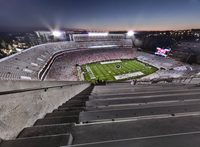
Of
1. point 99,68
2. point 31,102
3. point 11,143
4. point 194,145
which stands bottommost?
point 99,68

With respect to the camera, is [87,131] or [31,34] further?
[31,34]

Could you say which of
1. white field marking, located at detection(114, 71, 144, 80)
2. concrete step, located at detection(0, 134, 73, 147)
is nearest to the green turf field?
white field marking, located at detection(114, 71, 144, 80)

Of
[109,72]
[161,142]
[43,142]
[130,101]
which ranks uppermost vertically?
[161,142]

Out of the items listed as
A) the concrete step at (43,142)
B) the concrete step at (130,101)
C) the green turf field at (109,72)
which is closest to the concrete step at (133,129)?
the concrete step at (43,142)

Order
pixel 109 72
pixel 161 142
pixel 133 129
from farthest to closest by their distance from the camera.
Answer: pixel 109 72, pixel 133 129, pixel 161 142

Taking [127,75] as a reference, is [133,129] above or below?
above

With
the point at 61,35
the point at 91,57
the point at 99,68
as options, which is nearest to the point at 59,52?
the point at 91,57

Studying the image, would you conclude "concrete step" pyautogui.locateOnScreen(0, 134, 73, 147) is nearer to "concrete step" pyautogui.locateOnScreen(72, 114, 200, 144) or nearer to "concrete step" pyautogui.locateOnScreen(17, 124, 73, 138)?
"concrete step" pyautogui.locateOnScreen(72, 114, 200, 144)

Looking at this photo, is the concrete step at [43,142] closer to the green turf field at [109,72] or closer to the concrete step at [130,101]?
the concrete step at [130,101]

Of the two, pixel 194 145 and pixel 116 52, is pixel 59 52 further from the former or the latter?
pixel 194 145

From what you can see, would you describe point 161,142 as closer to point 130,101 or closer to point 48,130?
point 48,130

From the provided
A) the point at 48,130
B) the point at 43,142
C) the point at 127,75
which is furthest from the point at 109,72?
the point at 43,142
